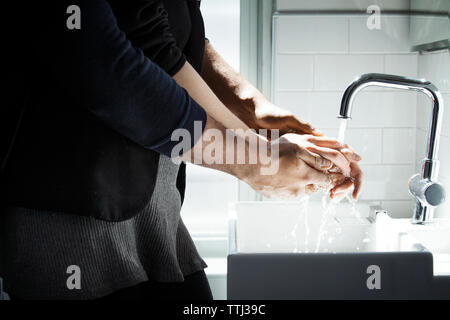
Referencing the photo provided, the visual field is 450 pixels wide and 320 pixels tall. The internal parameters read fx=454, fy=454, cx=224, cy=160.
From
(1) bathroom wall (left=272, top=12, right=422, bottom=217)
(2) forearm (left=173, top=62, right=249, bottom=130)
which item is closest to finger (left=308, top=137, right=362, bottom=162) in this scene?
(2) forearm (left=173, top=62, right=249, bottom=130)

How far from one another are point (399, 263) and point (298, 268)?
17 cm

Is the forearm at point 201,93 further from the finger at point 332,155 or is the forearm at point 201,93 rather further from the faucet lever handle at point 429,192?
the faucet lever handle at point 429,192

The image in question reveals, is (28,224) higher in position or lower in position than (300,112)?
lower

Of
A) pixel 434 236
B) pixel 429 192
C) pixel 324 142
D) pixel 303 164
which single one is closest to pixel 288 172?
pixel 303 164

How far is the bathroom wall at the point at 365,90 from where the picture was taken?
1155mm

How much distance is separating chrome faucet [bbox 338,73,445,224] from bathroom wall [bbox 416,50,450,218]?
0.11 m

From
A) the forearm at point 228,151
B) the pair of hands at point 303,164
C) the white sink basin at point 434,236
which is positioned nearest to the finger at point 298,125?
the pair of hands at point 303,164

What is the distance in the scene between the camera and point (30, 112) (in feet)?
1.78

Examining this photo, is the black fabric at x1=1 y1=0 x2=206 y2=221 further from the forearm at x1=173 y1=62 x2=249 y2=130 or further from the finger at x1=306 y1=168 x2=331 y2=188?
the finger at x1=306 y1=168 x2=331 y2=188

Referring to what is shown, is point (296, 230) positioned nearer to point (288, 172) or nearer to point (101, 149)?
point (288, 172)
